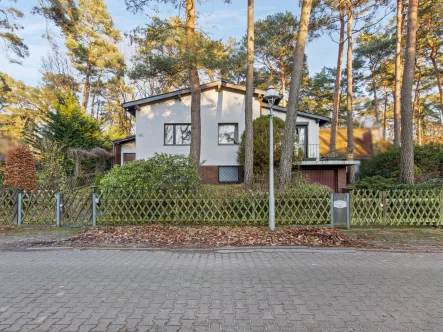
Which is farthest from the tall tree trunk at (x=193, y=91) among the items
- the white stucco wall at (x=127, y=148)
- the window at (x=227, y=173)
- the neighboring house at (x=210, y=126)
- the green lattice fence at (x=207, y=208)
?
the white stucco wall at (x=127, y=148)

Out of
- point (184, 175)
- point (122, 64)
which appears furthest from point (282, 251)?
point (122, 64)

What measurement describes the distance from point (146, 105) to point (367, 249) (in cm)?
1497

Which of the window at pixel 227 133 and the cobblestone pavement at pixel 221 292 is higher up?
A: the window at pixel 227 133

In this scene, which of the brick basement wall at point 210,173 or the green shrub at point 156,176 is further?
the brick basement wall at point 210,173

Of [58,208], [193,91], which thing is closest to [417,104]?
[193,91]

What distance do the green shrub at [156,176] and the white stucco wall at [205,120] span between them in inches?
299

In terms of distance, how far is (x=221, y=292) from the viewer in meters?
4.00

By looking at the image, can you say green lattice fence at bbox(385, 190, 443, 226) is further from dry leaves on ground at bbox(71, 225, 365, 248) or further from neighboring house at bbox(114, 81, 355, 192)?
neighboring house at bbox(114, 81, 355, 192)

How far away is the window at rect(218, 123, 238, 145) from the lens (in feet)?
56.5

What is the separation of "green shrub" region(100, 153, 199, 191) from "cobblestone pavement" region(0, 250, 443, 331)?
132 inches

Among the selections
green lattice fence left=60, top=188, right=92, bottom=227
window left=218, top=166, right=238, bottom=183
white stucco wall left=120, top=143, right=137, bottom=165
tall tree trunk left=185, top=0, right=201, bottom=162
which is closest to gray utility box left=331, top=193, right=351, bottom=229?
tall tree trunk left=185, top=0, right=201, bottom=162

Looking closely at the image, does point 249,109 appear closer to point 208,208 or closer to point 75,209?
point 208,208

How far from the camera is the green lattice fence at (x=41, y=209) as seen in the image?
8.82 metres

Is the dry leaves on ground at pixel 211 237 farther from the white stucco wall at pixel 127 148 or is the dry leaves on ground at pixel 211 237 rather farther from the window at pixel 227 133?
the white stucco wall at pixel 127 148
